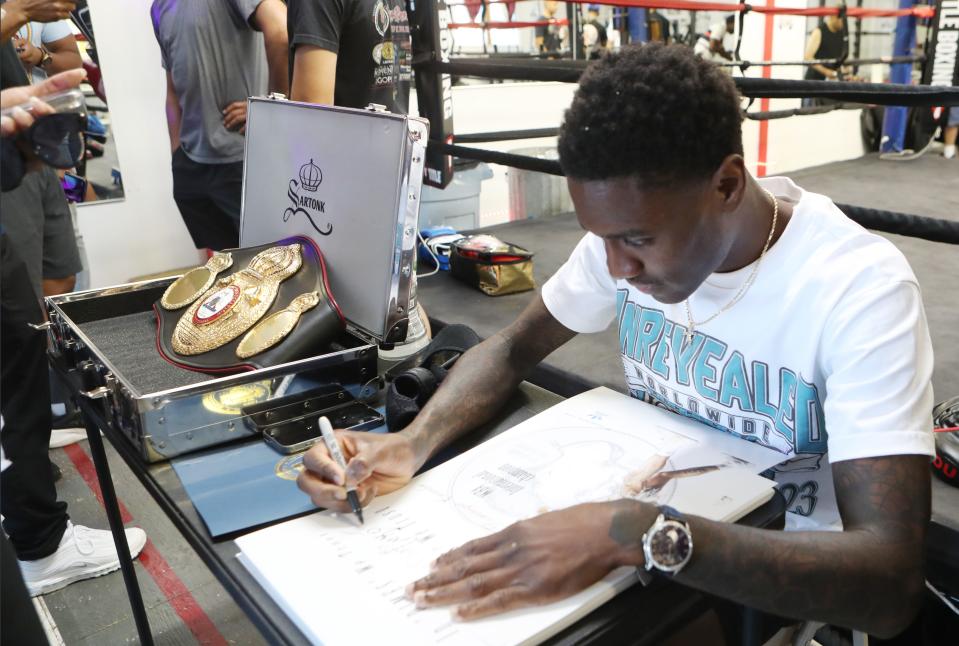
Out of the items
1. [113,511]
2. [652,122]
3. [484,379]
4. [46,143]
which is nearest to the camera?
[46,143]

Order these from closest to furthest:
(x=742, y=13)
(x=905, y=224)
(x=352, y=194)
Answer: (x=352, y=194), (x=905, y=224), (x=742, y=13)

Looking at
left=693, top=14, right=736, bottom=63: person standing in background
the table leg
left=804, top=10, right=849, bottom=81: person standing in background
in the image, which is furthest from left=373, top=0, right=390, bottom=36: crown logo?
left=804, top=10, right=849, bottom=81: person standing in background

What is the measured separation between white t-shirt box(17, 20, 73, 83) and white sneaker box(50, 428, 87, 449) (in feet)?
6.75

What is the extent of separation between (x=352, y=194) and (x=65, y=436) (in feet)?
5.81

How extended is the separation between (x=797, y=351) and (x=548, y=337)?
0.36 meters

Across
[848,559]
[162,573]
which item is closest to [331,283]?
[848,559]

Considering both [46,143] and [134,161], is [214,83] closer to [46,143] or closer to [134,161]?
[134,161]

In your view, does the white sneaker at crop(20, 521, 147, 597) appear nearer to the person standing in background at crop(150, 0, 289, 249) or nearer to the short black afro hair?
the person standing in background at crop(150, 0, 289, 249)

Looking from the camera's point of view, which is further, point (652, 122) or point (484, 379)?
point (484, 379)

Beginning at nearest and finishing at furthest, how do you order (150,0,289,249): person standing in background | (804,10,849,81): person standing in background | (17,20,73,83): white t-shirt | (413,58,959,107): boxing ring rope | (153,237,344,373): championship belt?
(17,20,73,83): white t-shirt → (153,237,344,373): championship belt → (413,58,959,107): boxing ring rope → (150,0,289,249): person standing in background → (804,10,849,81): person standing in background

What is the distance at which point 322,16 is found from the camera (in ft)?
5.29

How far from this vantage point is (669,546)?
0.60 m

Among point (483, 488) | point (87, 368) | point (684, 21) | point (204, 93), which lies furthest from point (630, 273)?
point (684, 21)

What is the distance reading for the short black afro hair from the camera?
725 mm
